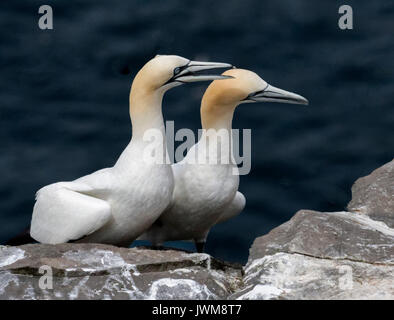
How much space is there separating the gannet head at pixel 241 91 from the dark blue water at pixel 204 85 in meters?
2.31

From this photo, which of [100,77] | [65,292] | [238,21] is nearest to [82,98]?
[100,77]

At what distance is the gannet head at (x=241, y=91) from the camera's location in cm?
711

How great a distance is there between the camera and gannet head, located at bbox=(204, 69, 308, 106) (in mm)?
7113

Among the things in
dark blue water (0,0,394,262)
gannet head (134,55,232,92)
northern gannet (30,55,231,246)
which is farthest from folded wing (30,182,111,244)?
dark blue water (0,0,394,262)

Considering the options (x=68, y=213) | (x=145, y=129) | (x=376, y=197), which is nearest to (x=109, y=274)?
(x=68, y=213)

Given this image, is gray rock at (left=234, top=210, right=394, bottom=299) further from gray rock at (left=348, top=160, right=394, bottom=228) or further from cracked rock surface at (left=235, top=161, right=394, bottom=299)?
gray rock at (left=348, top=160, right=394, bottom=228)

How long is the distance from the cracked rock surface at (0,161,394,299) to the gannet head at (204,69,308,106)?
1154 mm

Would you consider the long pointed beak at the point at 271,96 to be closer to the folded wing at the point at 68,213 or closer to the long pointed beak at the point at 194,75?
the long pointed beak at the point at 194,75

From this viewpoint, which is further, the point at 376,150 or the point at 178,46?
the point at 178,46

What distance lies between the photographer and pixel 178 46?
1161 cm

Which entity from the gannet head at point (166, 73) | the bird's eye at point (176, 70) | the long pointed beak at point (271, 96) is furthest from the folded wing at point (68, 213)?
the long pointed beak at point (271, 96)

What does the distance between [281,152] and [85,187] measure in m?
3.85

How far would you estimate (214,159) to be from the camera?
7223 millimetres

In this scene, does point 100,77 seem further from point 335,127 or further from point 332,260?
point 332,260
